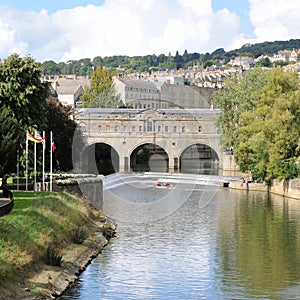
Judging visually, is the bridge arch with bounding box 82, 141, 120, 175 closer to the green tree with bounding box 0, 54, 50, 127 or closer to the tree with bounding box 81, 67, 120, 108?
the tree with bounding box 81, 67, 120, 108

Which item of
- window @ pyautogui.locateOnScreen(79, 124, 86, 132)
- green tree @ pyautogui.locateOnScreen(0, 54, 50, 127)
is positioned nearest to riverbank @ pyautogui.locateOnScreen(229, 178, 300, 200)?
green tree @ pyautogui.locateOnScreen(0, 54, 50, 127)

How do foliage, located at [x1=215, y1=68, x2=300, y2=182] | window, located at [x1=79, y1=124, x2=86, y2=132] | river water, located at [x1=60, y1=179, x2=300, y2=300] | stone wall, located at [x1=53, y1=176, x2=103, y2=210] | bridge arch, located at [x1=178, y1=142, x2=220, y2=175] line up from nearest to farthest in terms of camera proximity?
A: river water, located at [x1=60, y1=179, x2=300, y2=300], stone wall, located at [x1=53, y1=176, x2=103, y2=210], foliage, located at [x1=215, y1=68, x2=300, y2=182], window, located at [x1=79, y1=124, x2=86, y2=132], bridge arch, located at [x1=178, y1=142, x2=220, y2=175]

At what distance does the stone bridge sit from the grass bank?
160ft

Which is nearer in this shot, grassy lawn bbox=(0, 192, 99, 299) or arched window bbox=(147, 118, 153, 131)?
grassy lawn bbox=(0, 192, 99, 299)

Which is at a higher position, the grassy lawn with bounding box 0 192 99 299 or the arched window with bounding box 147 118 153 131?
the arched window with bounding box 147 118 153 131

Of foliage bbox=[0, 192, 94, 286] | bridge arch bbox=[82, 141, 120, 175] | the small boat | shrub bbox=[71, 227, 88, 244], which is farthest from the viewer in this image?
bridge arch bbox=[82, 141, 120, 175]

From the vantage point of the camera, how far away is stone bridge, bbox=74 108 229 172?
3484 inches

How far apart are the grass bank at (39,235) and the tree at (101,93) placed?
63.6 meters

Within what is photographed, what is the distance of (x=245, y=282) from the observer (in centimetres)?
2622

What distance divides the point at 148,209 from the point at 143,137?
42130 mm

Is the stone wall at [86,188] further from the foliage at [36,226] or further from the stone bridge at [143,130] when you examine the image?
the stone bridge at [143,130]

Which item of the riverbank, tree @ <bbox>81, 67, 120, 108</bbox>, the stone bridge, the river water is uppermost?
tree @ <bbox>81, 67, 120, 108</bbox>

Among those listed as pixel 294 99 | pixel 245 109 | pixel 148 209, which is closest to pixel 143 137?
pixel 245 109

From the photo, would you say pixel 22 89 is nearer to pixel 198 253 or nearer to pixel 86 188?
pixel 86 188
